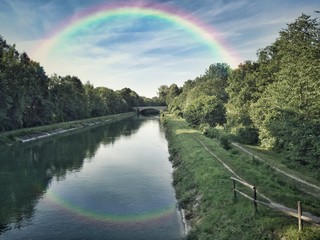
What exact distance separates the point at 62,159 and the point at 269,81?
37.7 m

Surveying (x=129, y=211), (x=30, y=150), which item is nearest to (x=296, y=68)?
(x=129, y=211)

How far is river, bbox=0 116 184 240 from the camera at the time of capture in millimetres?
22641

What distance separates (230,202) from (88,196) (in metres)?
15.2

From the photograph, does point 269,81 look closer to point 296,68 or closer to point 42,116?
point 296,68

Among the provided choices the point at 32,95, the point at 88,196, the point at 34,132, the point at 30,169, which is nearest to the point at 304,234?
the point at 88,196

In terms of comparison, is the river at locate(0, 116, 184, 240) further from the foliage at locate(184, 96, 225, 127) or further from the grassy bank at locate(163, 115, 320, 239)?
the foliage at locate(184, 96, 225, 127)

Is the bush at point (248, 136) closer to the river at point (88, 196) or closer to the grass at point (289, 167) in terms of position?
the grass at point (289, 167)

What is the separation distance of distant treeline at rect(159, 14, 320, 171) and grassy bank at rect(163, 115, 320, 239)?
14.5ft

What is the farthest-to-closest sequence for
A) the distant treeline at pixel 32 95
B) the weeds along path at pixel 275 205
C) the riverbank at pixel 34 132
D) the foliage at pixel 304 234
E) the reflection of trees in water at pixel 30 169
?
the distant treeline at pixel 32 95 → the riverbank at pixel 34 132 → the reflection of trees in water at pixel 30 169 → the weeds along path at pixel 275 205 → the foliage at pixel 304 234

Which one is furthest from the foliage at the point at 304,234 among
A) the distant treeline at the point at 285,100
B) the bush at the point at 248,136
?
the bush at the point at 248,136

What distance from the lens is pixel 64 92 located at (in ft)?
378

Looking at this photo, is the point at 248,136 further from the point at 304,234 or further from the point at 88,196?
the point at 304,234

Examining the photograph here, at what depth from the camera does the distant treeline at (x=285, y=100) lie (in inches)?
1257

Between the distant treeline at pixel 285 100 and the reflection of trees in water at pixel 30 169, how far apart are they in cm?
2471
